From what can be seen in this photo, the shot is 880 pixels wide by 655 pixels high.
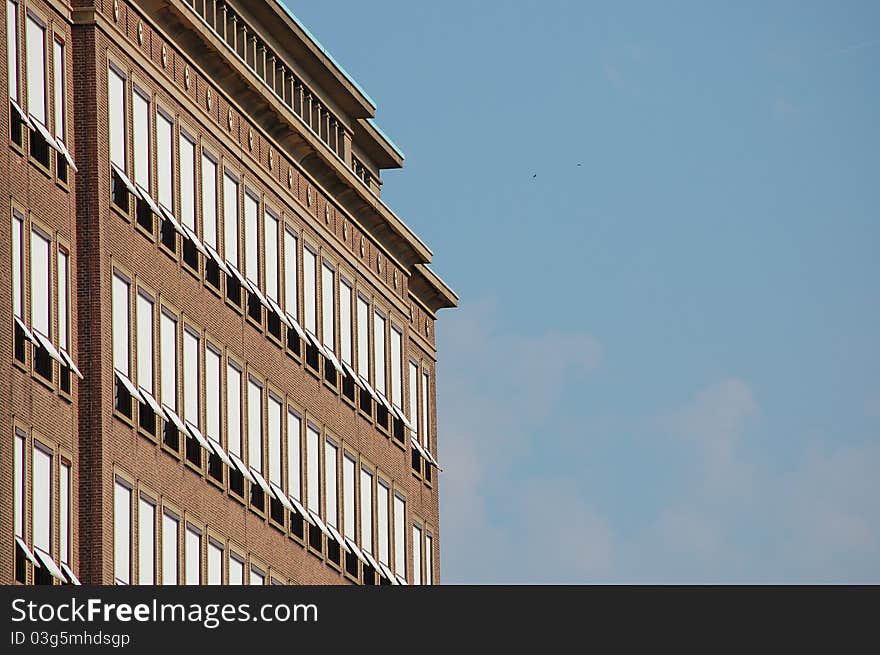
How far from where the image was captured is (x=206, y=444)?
7544 centimetres

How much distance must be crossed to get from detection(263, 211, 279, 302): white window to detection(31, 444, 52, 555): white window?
16.3 metres

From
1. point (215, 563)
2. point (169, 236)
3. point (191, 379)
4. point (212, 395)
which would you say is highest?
point (169, 236)

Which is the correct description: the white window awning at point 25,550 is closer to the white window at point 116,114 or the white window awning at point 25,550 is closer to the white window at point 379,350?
the white window at point 116,114

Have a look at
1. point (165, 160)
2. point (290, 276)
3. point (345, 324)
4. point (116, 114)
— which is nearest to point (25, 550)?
point (116, 114)

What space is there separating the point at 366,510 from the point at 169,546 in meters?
16.6

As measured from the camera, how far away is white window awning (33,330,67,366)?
6619cm

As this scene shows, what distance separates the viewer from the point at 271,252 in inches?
3233

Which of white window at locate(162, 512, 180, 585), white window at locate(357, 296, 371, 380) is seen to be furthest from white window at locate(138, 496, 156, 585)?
white window at locate(357, 296, 371, 380)

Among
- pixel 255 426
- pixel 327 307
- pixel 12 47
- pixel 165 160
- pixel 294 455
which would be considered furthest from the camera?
pixel 327 307

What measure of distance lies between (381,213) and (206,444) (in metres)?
17.5

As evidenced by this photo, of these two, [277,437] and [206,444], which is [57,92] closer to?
[206,444]

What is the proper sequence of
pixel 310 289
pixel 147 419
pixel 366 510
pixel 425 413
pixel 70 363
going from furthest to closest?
1. pixel 425 413
2. pixel 366 510
3. pixel 310 289
4. pixel 147 419
5. pixel 70 363

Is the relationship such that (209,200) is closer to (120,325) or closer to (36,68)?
(120,325)

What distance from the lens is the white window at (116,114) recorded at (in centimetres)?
7056
